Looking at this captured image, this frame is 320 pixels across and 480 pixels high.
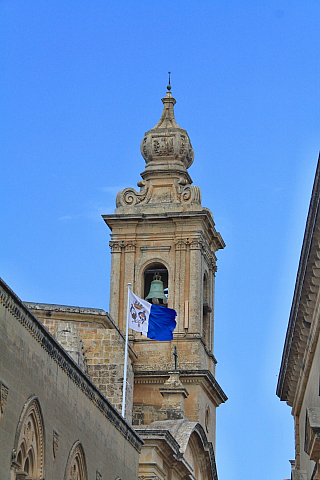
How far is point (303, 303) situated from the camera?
76.6 ft

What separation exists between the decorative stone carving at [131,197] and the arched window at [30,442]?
27413 mm

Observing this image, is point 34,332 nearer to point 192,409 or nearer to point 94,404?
point 94,404

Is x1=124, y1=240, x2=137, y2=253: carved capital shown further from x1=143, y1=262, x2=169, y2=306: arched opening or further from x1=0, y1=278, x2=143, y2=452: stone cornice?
x1=0, y1=278, x2=143, y2=452: stone cornice

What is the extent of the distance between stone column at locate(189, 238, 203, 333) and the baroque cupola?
1743mm

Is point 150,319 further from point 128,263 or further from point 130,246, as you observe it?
point 130,246

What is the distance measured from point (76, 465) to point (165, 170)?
85.4ft

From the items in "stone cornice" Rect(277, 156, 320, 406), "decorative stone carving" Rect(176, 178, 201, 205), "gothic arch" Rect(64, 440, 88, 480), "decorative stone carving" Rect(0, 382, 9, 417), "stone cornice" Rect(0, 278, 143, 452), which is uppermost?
"decorative stone carving" Rect(176, 178, 201, 205)

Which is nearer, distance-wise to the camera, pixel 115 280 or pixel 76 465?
pixel 76 465

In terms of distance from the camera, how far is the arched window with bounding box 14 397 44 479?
16844mm

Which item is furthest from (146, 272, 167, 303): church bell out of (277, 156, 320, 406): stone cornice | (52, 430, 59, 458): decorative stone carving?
(52, 430, 59, 458): decorative stone carving

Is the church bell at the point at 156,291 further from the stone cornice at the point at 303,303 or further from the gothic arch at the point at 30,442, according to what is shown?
the gothic arch at the point at 30,442

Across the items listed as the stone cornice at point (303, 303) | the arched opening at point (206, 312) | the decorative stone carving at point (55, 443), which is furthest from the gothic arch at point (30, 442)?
the arched opening at point (206, 312)

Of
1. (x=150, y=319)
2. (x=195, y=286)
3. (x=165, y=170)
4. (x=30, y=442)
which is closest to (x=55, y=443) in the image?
(x=30, y=442)

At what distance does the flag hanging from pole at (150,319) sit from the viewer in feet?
116
